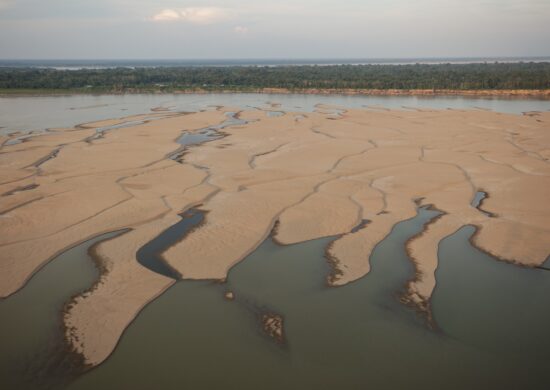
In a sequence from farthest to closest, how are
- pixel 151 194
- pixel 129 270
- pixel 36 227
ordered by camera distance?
1. pixel 151 194
2. pixel 36 227
3. pixel 129 270

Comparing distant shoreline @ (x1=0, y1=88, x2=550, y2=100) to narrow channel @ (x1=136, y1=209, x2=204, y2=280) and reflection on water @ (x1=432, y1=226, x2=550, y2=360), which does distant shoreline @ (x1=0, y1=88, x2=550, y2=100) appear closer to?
reflection on water @ (x1=432, y1=226, x2=550, y2=360)

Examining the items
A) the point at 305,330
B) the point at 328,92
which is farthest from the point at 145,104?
the point at 305,330

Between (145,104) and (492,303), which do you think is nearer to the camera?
(492,303)

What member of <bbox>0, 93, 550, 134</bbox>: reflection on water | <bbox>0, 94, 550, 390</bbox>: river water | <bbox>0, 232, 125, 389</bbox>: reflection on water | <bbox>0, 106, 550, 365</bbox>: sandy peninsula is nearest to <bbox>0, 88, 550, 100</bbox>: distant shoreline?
<bbox>0, 93, 550, 134</bbox>: reflection on water

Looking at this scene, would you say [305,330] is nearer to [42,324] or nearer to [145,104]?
[42,324]

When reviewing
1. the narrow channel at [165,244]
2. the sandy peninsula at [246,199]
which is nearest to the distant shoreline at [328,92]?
the sandy peninsula at [246,199]

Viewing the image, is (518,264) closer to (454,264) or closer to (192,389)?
(454,264)

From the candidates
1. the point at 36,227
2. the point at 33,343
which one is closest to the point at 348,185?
the point at 36,227
